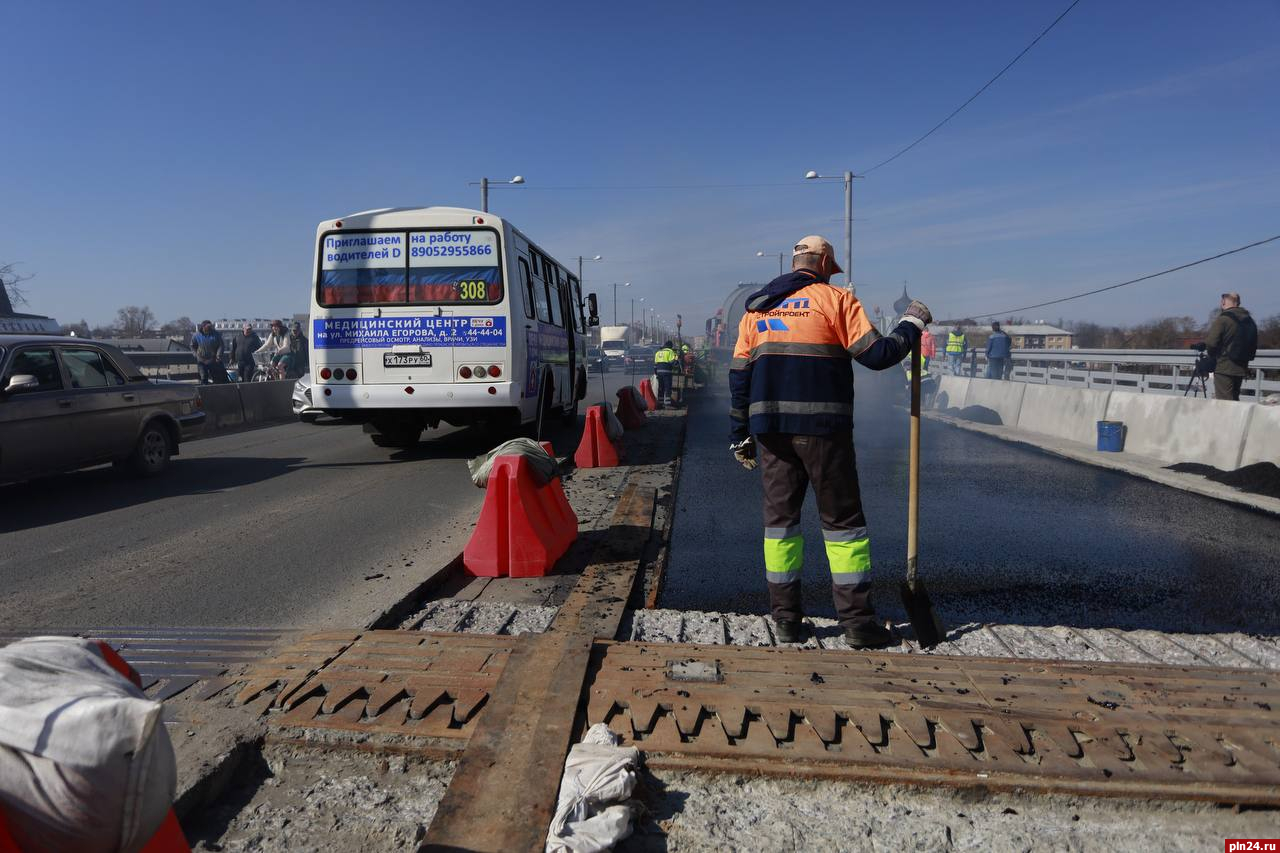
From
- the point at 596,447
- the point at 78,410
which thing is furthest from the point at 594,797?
the point at 78,410

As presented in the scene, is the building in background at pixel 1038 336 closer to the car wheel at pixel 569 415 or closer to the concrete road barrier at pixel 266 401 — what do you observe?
the car wheel at pixel 569 415

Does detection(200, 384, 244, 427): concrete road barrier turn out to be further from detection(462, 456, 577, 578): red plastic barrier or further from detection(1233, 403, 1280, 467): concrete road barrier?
detection(1233, 403, 1280, 467): concrete road barrier

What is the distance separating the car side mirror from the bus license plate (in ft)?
11.7

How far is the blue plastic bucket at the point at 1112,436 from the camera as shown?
36.4ft

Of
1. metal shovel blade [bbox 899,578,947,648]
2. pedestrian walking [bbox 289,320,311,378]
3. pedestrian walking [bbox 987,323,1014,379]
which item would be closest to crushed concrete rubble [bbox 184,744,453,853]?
metal shovel blade [bbox 899,578,947,648]

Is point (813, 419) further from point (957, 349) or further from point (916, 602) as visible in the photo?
point (957, 349)

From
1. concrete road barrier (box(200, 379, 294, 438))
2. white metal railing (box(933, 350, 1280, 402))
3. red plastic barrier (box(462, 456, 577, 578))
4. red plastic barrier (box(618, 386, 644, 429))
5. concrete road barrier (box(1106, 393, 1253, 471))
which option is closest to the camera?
red plastic barrier (box(462, 456, 577, 578))

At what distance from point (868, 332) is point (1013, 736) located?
190cm

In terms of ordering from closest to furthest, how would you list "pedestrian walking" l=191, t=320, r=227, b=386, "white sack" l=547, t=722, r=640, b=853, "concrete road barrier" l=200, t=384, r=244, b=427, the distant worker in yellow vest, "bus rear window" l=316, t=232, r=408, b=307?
1. "white sack" l=547, t=722, r=640, b=853
2. "bus rear window" l=316, t=232, r=408, b=307
3. "concrete road barrier" l=200, t=384, r=244, b=427
4. "pedestrian walking" l=191, t=320, r=227, b=386
5. the distant worker in yellow vest

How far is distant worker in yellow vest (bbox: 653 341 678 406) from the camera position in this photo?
18859 millimetres

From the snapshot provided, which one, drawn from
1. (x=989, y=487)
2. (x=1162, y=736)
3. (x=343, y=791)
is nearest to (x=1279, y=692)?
(x=1162, y=736)

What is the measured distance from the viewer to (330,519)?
7148 mm

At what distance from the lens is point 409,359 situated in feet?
32.7

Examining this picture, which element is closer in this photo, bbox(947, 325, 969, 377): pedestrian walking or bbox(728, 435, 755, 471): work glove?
bbox(728, 435, 755, 471): work glove
